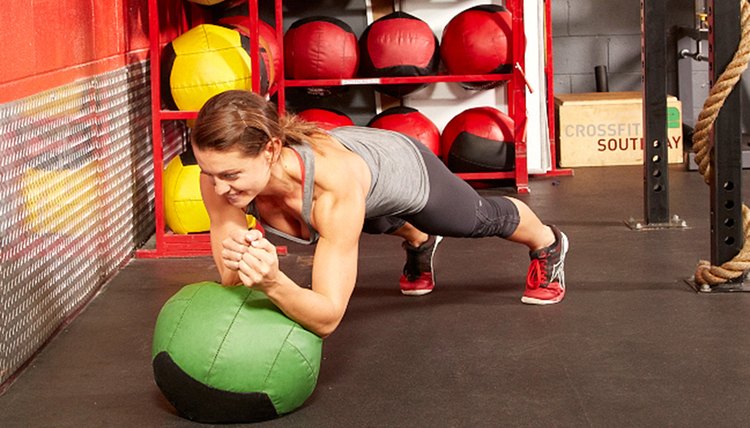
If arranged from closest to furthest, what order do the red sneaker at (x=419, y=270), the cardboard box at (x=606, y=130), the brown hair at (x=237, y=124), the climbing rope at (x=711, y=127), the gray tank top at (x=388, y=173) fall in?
the brown hair at (x=237, y=124)
the gray tank top at (x=388, y=173)
the climbing rope at (x=711, y=127)
the red sneaker at (x=419, y=270)
the cardboard box at (x=606, y=130)

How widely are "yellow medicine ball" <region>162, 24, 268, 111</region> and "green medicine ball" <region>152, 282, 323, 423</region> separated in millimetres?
1980

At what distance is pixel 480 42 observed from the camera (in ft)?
19.0

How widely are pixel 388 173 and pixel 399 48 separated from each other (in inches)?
115

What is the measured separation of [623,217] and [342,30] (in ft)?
6.05

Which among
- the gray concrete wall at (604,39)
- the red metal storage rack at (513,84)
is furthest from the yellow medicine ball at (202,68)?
the gray concrete wall at (604,39)

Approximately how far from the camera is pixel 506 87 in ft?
Answer: 21.1

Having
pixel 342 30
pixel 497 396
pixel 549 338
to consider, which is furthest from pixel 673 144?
pixel 497 396

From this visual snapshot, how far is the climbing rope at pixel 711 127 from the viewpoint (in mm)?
3594

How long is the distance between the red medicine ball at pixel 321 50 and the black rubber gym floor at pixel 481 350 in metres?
1.55

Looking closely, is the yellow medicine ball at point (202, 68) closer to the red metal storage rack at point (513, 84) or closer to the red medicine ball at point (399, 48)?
the red metal storage rack at point (513, 84)

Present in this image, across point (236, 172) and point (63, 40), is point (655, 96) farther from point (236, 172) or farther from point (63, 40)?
point (236, 172)

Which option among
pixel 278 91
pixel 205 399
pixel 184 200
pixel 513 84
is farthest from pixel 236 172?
pixel 513 84

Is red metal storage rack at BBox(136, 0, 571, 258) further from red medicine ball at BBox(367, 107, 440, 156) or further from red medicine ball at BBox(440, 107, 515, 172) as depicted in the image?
red medicine ball at BBox(367, 107, 440, 156)

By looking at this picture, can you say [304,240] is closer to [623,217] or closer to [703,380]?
[703,380]
